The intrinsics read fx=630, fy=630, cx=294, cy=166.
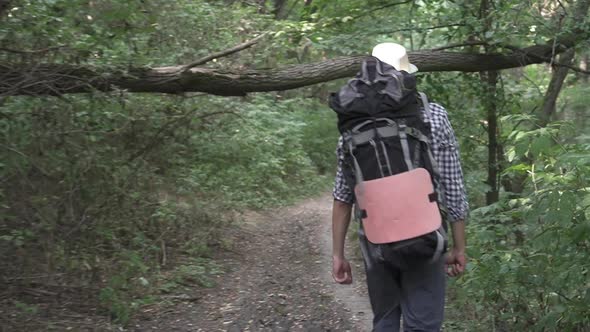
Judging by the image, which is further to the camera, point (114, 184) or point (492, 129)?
point (492, 129)

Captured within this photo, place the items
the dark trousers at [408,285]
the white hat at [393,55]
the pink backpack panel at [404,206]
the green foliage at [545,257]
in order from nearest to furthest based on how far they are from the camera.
Answer: the pink backpack panel at [404,206]
the dark trousers at [408,285]
the white hat at [393,55]
the green foliage at [545,257]

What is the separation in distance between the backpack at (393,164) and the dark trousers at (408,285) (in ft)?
0.31

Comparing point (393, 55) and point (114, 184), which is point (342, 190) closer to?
point (393, 55)

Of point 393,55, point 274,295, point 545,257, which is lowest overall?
point 274,295

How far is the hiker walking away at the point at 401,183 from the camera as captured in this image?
2852mm

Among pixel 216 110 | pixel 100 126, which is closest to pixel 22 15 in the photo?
pixel 100 126

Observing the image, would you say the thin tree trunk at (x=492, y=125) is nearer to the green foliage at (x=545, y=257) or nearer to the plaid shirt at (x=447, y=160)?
the green foliage at (x=545, y=257)

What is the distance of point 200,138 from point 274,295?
229cm

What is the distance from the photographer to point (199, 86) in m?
6.50

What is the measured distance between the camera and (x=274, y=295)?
6891mm

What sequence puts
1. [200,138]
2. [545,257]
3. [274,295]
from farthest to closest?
[200,138] < [274,295] < [545,257]

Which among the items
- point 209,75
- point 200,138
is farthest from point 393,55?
point 200,138

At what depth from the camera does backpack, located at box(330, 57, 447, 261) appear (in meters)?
2.85

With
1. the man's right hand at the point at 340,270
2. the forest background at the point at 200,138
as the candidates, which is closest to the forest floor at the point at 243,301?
the forest background at the point at 200,138
